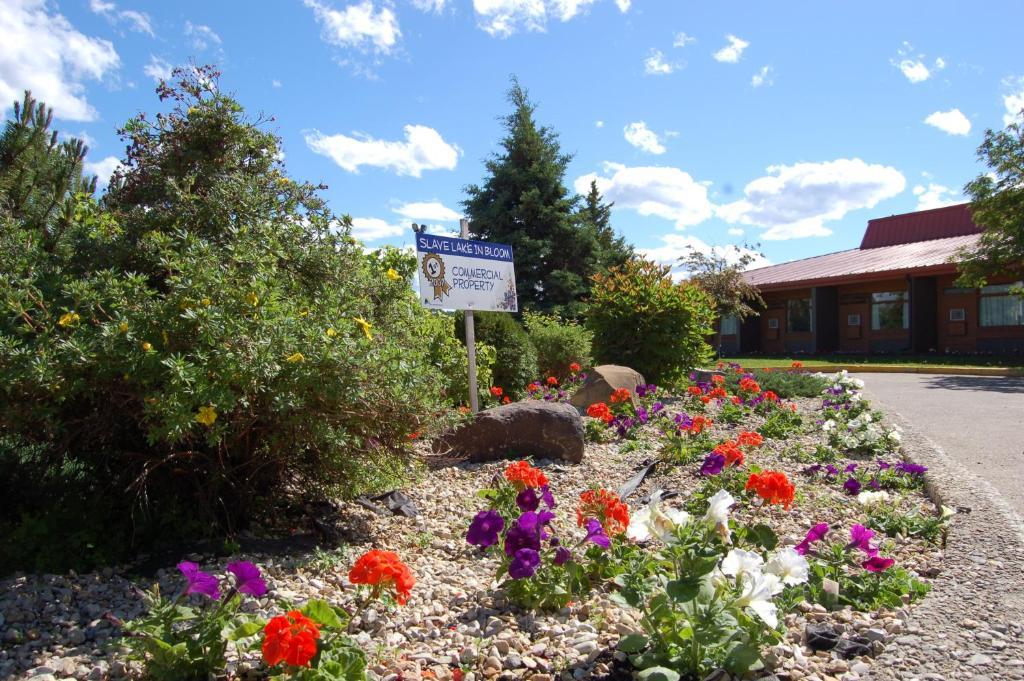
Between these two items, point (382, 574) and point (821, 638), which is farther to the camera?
point (821, 638)

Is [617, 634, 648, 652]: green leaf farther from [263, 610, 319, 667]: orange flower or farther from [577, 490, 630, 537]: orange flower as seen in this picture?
[263, 610, 319, 667]: orange flower

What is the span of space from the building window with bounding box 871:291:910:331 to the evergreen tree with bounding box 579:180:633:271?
8595 mm

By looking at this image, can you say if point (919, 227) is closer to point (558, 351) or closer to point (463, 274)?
point (558, 351)

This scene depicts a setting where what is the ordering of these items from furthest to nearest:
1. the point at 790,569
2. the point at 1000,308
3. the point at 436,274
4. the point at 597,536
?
the point at 1000,308 < the point at 436,274 < the point at 597,536 < the point at 790,569

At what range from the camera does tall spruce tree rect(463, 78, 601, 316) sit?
23.6 meters

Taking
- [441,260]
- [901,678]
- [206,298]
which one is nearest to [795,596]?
[901,678]

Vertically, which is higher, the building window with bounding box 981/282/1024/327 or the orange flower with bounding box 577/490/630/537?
the building window with bounding box 981/282/1024/327

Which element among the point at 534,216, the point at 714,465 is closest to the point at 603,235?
the point at 534,216

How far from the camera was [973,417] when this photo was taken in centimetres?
849

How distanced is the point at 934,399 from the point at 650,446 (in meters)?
6.54

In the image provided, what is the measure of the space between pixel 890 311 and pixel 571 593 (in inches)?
962

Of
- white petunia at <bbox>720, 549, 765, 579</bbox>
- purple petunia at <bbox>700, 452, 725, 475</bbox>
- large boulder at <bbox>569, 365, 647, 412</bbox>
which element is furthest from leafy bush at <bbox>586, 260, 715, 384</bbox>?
white petunia at <bbox>720, 549, 765, 579</bbox>

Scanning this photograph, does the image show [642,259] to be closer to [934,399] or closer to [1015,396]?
[934,399]

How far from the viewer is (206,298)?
310 centimetres
